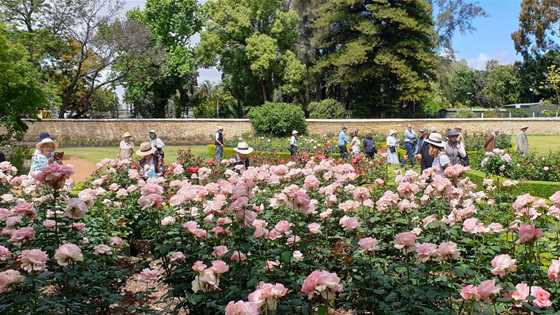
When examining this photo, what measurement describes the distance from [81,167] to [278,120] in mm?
9207

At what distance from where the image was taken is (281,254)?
3123mm

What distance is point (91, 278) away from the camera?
311cm

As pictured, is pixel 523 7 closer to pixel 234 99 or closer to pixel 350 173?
pixel 234 99

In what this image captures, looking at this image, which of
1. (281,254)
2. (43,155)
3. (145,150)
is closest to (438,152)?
(281,254)

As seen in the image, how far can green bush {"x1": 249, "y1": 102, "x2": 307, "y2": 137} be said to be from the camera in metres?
23.2

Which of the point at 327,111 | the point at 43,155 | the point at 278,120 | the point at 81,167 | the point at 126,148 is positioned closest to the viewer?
the point at 43,155

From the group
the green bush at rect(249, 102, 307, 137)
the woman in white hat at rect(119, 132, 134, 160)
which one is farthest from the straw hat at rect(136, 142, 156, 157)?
the green bush at rect(249, 102, 307, 137)

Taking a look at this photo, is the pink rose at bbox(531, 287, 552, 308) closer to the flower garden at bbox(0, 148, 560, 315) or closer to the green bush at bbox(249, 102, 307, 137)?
the flower garden at bbox(0, 148, 560, 315)

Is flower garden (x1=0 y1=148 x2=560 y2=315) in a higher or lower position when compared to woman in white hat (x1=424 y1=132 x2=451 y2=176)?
lower

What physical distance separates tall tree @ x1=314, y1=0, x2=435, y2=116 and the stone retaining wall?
3.98 meters

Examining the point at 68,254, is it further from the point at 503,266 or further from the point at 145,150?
the point at 145,150

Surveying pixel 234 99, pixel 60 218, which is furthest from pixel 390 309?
pixel 234 99

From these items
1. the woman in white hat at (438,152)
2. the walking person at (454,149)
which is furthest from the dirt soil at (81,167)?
the woman in white hat at (438,152)

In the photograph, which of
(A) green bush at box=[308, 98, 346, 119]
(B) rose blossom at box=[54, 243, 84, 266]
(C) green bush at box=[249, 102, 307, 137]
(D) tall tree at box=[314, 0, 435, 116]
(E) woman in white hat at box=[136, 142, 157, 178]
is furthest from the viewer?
(A) green bush at box=[308, 98, 346, 119]
